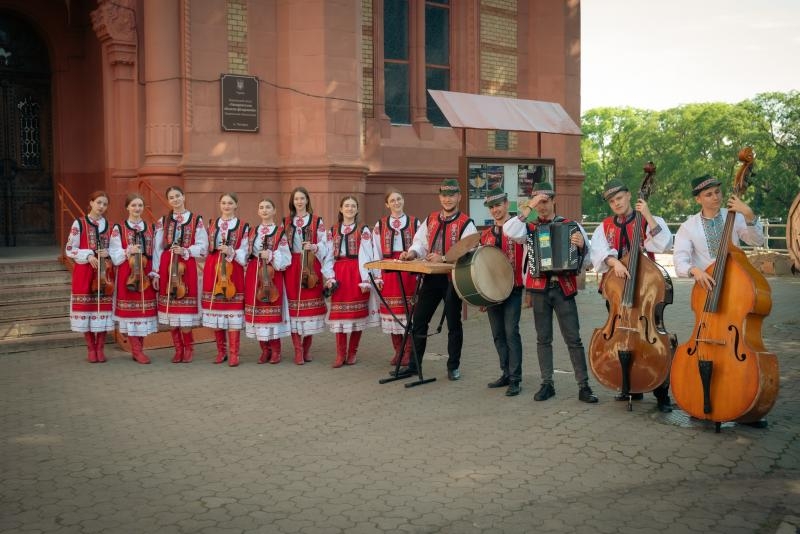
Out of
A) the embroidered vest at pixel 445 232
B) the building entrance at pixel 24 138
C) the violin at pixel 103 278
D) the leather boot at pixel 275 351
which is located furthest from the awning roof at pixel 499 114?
the building entrance at pixel 24 138

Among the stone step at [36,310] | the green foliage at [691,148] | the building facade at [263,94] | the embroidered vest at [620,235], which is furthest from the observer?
the green foliage at [691,148]

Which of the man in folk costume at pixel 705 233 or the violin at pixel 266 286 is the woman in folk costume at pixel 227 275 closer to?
the violin at pixel 266 286

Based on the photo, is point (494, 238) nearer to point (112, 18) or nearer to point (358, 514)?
point (358, 514)

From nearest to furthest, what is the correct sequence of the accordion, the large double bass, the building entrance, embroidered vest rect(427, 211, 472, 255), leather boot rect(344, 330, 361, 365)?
the large double bass
the accordion
embroidered vest rect(427, 211, 472, 255)
leather boot rect(344, 330, 361, 365)
the building entrance

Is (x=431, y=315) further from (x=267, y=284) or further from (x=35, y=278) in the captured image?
(x=35, y=278)

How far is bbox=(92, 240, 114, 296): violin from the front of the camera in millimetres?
10148

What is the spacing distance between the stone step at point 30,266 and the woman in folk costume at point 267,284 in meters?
4.14

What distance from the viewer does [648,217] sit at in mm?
7301

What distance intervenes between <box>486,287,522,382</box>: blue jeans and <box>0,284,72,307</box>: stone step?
255 inches

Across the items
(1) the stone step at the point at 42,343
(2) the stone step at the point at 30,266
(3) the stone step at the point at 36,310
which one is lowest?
(1) the stone step at the point at 42,343

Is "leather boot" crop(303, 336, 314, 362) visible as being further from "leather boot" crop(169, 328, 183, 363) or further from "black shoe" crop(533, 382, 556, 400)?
"black shoe" crop(533, 382, 556, 400)

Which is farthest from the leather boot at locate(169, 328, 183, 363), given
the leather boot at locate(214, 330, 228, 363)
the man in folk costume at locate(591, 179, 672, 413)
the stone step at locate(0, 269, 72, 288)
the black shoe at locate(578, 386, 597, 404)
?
the man in folk costume at locate(591, 179, 672, 413)

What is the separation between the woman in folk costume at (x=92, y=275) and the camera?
10.1 m

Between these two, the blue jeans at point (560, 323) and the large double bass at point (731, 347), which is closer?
the large double bass at point (731, 347)
